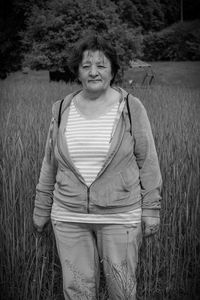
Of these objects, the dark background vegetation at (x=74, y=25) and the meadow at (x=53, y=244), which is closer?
the meadow at (x=53, y=244)

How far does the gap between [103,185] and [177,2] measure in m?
13.2

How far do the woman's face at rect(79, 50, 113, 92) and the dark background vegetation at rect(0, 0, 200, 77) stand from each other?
9.11 metres

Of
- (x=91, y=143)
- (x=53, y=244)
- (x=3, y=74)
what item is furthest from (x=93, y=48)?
(x=3, y=74)

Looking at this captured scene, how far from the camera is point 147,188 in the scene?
1.74 m

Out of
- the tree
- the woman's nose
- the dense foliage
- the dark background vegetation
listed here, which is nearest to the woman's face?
the woman's nose

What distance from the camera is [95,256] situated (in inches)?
71.3

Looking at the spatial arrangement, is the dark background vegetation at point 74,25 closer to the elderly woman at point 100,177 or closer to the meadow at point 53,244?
the meadow at point 53,244

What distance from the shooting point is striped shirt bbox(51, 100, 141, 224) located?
1.67 metres

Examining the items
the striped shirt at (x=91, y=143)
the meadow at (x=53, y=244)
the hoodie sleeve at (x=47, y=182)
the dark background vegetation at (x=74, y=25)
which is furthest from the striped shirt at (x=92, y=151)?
the dark background vegetation at (x=74, y=25)

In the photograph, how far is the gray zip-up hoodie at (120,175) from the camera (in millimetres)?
1664

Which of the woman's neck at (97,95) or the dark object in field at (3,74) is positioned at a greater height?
the dark object in field at (3,74)

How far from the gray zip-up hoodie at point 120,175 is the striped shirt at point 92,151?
0.02 metres

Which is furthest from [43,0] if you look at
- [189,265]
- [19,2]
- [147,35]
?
[189,265]

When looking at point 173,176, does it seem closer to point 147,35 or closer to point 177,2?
point 177,2
